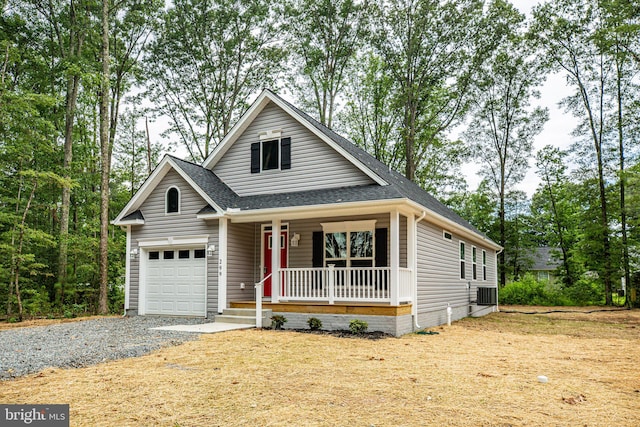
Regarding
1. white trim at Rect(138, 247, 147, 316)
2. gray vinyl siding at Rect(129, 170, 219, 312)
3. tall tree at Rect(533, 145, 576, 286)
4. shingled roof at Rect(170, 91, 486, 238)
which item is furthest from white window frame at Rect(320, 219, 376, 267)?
tall tree at Rect(533, 145, 576, 286)

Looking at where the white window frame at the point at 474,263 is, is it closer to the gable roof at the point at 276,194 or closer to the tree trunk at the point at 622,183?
the gable roof at the point at 276,194

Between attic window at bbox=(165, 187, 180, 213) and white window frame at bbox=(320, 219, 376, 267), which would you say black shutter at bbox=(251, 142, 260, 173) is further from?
white window frame at bbox=(320, 219, 376, 267)

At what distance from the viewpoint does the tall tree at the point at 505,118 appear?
27.2 metres

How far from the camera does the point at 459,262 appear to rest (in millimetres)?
16844

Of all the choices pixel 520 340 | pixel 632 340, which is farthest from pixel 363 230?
pixel 632 340

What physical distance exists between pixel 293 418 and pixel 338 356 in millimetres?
3556

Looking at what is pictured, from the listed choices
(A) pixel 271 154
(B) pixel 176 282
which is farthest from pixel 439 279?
(B) pixel 176 282

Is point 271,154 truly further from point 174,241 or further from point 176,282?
point 176,282

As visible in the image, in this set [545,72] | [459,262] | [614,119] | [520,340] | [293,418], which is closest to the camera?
[293,418]

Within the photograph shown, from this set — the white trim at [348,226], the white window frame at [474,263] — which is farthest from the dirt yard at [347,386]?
the white window frame at [474,263]

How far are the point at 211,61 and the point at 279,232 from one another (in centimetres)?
1612

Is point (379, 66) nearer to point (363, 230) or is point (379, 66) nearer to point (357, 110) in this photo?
point (357, 110)

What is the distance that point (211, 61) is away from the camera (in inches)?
995

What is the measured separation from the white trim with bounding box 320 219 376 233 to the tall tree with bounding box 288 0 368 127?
14.3 metres
